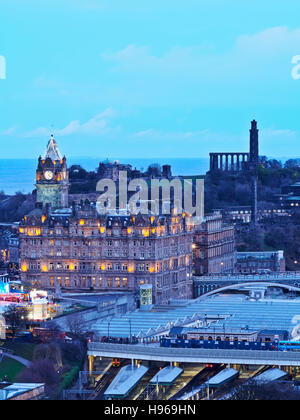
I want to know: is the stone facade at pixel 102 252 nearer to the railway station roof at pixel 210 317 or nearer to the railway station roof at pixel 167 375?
the railway station roof at pixel 210 317

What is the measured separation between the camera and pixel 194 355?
63562 millimetres

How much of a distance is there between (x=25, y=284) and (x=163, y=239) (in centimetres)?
894

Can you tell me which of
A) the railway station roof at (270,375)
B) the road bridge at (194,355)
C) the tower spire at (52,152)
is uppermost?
the tower spire at (52,152)

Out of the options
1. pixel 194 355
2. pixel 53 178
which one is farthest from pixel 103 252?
pixel 194 355

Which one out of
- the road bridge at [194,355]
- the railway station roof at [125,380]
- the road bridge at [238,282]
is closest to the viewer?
the railway station roof at [125,380]

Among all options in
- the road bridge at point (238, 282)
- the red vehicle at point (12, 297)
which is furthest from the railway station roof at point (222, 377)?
the road bridge at point (238, 282)

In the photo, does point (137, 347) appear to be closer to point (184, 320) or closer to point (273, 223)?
point (184, 320)

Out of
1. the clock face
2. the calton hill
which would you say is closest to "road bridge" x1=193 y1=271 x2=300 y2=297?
the clock face

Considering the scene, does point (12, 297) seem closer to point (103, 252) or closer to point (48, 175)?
point (103, 252)

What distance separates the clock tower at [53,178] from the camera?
98375 millimetres

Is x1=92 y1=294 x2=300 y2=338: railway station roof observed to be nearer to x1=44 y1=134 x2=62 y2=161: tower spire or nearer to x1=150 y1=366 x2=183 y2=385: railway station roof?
x1=150 y1=366 x2=183 y2=385: railway station roof

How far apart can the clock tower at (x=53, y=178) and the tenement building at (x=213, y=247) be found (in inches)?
381

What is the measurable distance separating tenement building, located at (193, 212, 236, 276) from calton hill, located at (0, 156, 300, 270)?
10.1 metres

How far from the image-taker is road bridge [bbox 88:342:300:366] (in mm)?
62312
